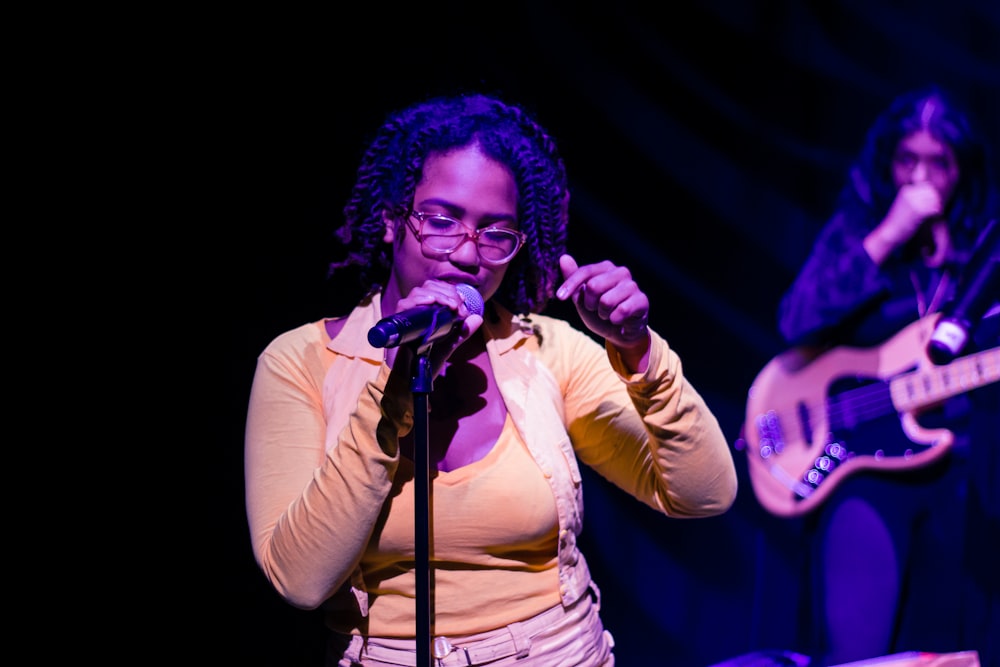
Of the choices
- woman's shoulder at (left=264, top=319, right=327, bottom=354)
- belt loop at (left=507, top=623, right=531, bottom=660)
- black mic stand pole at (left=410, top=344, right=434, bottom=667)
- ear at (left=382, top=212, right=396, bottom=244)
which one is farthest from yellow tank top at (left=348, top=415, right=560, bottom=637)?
ear at (left=382, top=212, right=396, bottom=244)

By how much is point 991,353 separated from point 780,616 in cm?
92

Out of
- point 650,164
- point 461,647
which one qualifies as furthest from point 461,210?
point 650,164

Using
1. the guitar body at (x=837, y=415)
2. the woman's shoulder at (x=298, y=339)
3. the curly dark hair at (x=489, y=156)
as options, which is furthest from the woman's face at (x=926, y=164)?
the woman's shoulder at (x=298, y=339)

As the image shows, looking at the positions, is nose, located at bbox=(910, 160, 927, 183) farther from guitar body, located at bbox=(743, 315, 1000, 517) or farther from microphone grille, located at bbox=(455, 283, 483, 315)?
microphone grille, located at bbox=(455, 283, 483, 315)

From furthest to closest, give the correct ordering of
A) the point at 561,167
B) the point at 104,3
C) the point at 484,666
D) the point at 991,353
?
the point at 991,353, the point at 104,3, the point at 561,167, the point at 484,666

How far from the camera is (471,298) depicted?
115 cm

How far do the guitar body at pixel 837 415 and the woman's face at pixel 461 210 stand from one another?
137 cm

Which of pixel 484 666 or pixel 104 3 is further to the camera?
pixel 104 3

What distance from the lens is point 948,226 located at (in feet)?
7.43

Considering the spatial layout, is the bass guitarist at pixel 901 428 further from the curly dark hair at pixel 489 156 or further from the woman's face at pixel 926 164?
the curly dark hair at pixel 489 156

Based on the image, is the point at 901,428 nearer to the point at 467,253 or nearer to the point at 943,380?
the point at 943,380

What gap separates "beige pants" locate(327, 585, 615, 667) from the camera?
3.85ft

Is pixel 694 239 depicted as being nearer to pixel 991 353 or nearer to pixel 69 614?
pixel 991 353

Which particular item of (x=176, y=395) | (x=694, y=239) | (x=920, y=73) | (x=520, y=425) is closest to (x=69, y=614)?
(x=176, y=395)
